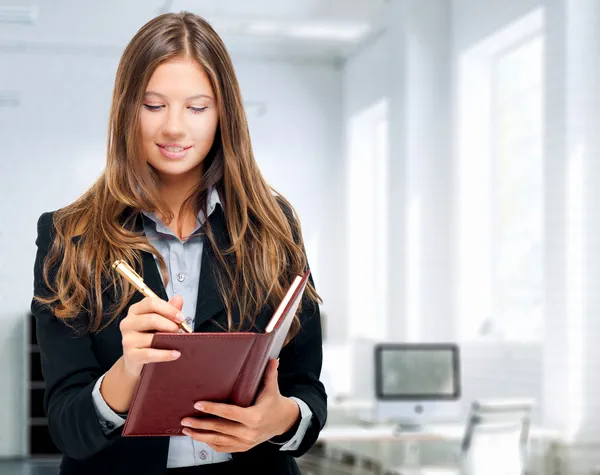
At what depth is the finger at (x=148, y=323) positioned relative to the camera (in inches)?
38.0

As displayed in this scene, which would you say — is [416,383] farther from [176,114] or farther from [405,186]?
[176,114]

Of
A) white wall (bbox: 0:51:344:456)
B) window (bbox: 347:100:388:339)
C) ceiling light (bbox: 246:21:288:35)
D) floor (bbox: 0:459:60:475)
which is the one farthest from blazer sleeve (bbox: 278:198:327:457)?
window (bbox: 347:100:388:339)

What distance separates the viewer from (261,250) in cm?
125

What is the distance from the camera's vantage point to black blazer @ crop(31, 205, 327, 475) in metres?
1.09

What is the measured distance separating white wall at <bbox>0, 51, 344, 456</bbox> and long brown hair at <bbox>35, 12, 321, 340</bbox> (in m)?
6.55

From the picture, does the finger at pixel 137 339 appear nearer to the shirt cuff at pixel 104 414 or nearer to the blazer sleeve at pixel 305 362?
the shirt cuff at pixel 104 414

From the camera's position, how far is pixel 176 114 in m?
1.16

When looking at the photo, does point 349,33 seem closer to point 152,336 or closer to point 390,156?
point 390,156

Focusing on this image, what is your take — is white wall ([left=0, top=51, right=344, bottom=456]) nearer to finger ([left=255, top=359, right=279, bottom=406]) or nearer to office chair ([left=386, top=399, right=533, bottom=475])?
office chair ([left=386, top=399, right=533, bottom=475])

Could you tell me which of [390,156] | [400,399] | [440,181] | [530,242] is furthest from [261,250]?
[390,156]

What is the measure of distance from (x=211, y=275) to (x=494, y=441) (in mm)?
3746

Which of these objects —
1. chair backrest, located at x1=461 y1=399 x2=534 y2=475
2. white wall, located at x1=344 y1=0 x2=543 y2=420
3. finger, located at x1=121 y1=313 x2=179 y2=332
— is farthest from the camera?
white wall, located at x1=344 y1=0 x2=543 y2=420

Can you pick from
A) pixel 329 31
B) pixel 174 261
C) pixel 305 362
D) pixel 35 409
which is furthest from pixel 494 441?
pixel 35 409

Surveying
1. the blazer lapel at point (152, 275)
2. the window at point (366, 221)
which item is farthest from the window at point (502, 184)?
the blazer lapel at point (152, 275)
